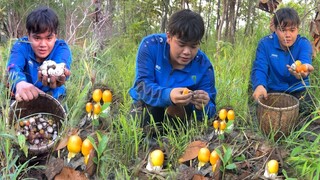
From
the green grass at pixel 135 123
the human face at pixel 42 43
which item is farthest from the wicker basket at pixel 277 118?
the human face at pixel 42 43

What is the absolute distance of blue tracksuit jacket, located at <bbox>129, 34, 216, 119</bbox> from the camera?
2.38 metres

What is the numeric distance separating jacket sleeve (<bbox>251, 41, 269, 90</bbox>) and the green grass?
8cm

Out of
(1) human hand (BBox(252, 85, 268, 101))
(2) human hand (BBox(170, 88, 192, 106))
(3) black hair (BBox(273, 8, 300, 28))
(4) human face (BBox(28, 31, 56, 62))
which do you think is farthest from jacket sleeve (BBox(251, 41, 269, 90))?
(4) human face (BBox(28, 31, 56, 62))

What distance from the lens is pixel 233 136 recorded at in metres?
2.41

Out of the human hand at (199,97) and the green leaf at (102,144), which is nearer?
the green leaf at (102,144)

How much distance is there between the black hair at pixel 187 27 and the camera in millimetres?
2145

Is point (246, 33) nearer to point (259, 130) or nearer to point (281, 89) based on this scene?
point (281, 89)

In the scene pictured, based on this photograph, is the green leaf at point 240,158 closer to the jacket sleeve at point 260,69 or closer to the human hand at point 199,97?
the human hand at point 199,97

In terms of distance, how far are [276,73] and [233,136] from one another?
97cm

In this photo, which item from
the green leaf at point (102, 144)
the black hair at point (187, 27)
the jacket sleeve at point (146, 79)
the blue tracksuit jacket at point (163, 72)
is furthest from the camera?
the blue tracksuit jacket at point (163, 72)

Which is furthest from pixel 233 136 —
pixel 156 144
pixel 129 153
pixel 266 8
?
pixel 266 8

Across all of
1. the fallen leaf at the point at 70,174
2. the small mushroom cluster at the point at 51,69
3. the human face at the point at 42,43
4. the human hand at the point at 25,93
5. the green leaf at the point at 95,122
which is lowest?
the fallen leaf at the point at 70,174

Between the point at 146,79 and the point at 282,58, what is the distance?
1.31 metres

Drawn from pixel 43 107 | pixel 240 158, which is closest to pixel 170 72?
pixel 240 158
